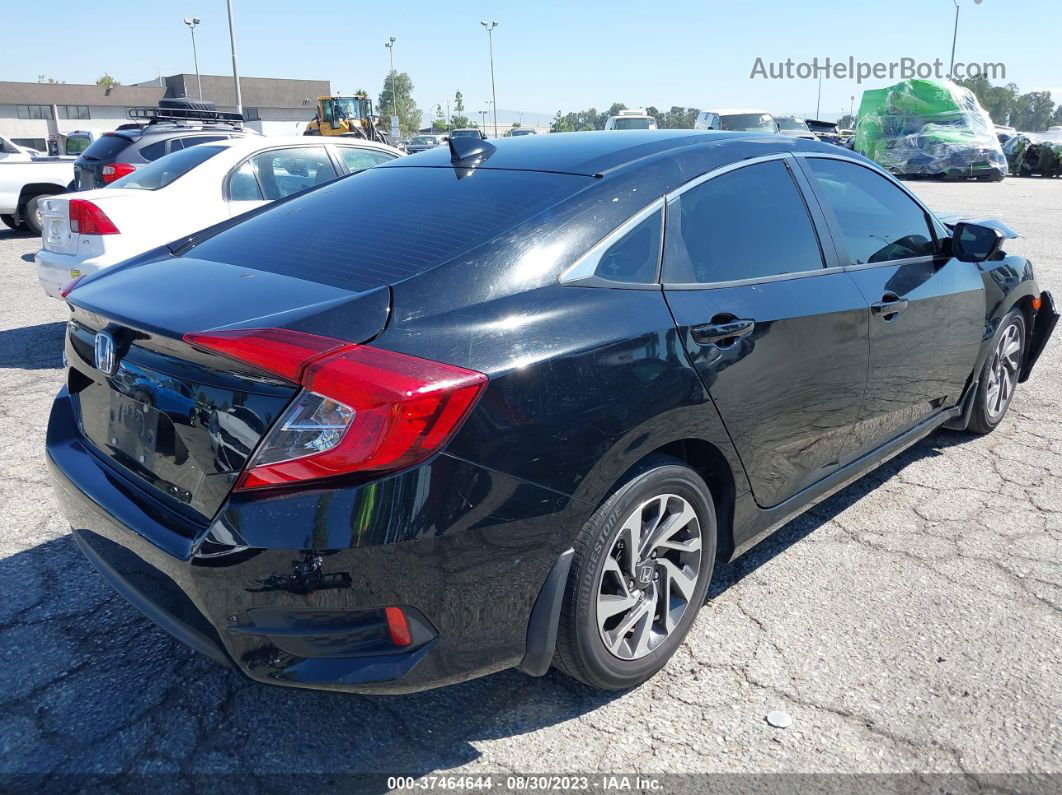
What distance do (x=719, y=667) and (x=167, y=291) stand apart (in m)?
2.03

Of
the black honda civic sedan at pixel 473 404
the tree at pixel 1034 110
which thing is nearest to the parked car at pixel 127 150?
the black honda civic sedan at pixel 473 404

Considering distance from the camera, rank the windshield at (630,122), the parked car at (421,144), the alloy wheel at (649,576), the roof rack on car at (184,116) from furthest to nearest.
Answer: the windshield at (630,122) → the parked car at (421,144) → the roof rack on car at (184,116) → the alloy wheel at (649,576)

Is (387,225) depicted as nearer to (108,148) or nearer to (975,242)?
(975,242)

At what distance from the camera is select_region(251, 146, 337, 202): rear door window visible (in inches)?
283

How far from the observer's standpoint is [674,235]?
2.64 m

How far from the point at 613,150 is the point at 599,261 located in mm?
617

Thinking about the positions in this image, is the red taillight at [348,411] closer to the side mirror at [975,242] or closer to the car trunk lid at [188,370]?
the car trunk lid at [188,370]

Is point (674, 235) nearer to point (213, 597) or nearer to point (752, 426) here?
point (752, 426)

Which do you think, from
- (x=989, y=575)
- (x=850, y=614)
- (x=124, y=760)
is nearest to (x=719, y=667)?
(x=850, y=614)

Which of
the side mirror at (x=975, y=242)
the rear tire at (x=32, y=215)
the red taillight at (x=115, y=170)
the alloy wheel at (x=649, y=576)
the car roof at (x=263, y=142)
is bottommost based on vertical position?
the alloy wheel at (x=649, y=576)

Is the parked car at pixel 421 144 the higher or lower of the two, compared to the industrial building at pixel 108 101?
lower

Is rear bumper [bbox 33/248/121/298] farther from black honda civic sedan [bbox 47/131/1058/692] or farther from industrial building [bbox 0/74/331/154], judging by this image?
industrial building [bbox 0/74/331/154]

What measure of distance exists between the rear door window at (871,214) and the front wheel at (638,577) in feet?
4.59

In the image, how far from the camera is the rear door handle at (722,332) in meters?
2.53
